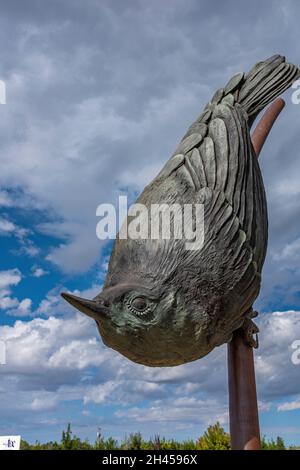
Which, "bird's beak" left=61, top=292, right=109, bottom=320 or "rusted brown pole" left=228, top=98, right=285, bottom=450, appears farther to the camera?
"rusted brown pole" left=228, top=98, right=285, bottom=450

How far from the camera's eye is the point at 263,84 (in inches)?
155

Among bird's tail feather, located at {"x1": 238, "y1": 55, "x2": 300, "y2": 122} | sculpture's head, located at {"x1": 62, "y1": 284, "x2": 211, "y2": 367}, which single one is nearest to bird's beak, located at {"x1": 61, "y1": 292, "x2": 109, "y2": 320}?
sculpture's head, located at {"x1": 62, "y1": 284, "x2": 211, "y2": 367}

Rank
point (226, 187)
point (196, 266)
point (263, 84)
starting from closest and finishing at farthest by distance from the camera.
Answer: point (196, 266) < point (226, 187) < point (263, 84)

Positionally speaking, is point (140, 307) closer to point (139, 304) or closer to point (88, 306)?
point (139, 304)

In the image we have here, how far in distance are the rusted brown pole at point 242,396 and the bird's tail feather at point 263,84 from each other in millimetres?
1699

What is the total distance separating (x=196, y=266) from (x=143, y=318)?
43cm

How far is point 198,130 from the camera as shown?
12.0 ft

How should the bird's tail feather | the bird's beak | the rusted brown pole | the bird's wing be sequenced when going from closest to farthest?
the bird's beak, the bird's wing, the rusted brown pole, the bird's tail feather

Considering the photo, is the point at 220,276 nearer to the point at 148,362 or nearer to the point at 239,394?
the point at 148,362

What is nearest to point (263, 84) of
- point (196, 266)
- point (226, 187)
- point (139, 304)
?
point (226, 187)

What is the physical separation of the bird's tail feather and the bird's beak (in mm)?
1938

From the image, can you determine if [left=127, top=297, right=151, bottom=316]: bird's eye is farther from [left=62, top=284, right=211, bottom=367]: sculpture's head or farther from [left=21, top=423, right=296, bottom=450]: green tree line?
[left=21, top=423, right=296, bottom=450]: green tree line

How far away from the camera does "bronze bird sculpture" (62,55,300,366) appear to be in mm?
2908

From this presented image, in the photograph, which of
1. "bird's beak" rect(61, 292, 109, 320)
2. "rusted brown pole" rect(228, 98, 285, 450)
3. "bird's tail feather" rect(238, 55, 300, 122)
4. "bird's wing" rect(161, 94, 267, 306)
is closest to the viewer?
"bird's beak" rect(61, 292, 109, 320)
